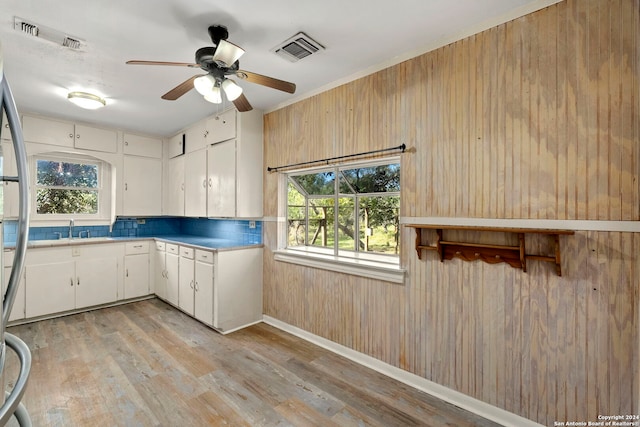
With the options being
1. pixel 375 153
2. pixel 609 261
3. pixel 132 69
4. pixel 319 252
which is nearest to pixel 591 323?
pixel 609 261

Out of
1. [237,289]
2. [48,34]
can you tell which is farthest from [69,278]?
[48,34]

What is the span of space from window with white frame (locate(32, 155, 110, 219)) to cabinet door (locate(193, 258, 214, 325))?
2.16 m

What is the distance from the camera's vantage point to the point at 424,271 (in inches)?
88.7

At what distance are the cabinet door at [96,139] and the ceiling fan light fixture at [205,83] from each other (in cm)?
297

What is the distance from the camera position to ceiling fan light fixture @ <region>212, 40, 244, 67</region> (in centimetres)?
175

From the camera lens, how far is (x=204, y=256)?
11.1 feet

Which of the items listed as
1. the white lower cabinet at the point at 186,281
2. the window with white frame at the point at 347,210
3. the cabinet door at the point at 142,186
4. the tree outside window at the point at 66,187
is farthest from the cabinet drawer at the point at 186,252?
the tree outside window at the point at 66,187

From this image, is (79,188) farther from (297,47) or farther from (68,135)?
(297,47)

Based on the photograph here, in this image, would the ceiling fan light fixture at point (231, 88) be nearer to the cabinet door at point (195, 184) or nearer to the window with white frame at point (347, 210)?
the window with white frame at point (347, 210)

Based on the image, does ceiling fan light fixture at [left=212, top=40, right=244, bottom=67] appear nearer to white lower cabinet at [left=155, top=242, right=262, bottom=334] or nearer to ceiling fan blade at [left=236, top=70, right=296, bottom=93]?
ceiling fan blade at [left=236, top=70, right=296, bottom=93]

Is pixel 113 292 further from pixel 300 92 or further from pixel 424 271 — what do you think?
pixel 424 271

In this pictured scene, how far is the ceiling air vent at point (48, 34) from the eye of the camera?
1925mm

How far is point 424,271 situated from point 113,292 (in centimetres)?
394

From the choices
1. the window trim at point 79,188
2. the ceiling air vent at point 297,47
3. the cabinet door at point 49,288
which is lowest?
the cabinet door at point 49,288
